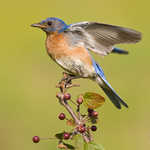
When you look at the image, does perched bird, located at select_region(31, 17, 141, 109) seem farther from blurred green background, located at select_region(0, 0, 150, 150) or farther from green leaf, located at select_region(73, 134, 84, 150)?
green leaf, located at select_region(73, 134, 84, 150)

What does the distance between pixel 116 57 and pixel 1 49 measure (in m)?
2.12

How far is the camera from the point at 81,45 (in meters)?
5.19

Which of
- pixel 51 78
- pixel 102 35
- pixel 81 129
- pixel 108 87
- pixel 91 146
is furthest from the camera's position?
pixel 51 78

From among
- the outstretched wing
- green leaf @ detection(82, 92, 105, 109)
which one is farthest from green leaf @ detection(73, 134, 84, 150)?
the outstretched wing

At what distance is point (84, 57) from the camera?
17.2ft

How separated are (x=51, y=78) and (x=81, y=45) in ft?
9.95

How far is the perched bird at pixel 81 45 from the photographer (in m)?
4.83

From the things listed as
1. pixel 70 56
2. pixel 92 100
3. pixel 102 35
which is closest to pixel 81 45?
pixel 70 56

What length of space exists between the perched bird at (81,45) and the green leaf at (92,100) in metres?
1.69

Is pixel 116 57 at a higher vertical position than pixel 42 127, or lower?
higher

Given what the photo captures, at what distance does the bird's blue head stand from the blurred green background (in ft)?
3.98

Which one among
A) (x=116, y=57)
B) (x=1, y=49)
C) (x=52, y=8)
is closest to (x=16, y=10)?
(x=52, y=8)

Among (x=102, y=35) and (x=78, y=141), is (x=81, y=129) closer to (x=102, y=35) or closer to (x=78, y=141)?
(x=78, y=141)

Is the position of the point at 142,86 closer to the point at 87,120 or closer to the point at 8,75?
the point at 8,75
